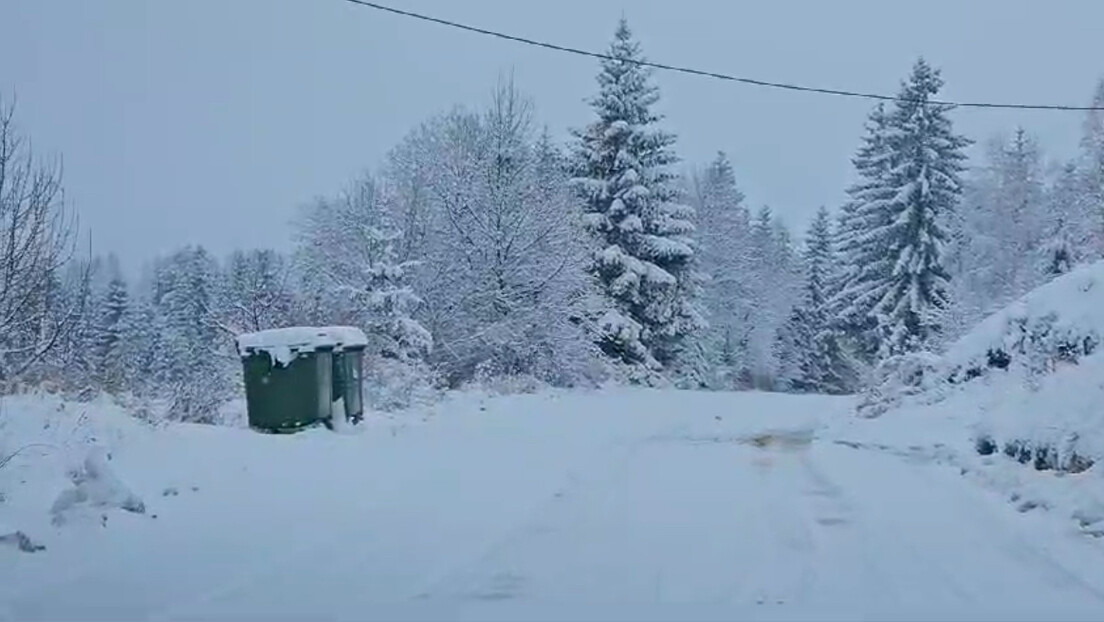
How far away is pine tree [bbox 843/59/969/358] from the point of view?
39.7 m

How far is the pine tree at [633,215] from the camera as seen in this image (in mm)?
35875

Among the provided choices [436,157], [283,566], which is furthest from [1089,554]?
[436,157]

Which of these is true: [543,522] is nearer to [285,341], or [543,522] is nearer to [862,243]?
[285,341]

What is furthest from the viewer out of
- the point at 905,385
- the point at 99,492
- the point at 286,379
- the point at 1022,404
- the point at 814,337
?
the point at 814,337

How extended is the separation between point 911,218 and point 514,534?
34618mm

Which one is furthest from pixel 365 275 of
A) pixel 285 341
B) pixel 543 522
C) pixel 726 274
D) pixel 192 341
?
pixel 726 274

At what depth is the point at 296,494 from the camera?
973 cm

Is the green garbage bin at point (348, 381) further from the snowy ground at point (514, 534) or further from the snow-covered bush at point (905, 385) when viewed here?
the snow-covered bush at point (905, 385)

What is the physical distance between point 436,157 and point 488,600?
93.9 ft

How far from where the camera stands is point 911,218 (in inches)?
1577

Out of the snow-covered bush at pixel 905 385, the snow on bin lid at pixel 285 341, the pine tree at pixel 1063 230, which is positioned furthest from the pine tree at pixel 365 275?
the pine tree at pixel 1063 230

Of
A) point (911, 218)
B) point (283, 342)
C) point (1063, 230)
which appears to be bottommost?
point (283, 342)

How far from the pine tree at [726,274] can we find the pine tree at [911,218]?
11.6 meters

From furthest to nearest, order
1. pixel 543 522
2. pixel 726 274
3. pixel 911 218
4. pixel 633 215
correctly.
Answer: pixel 726 274 → pixel 911 218 → pixel 633 215 → pixel 543 522
